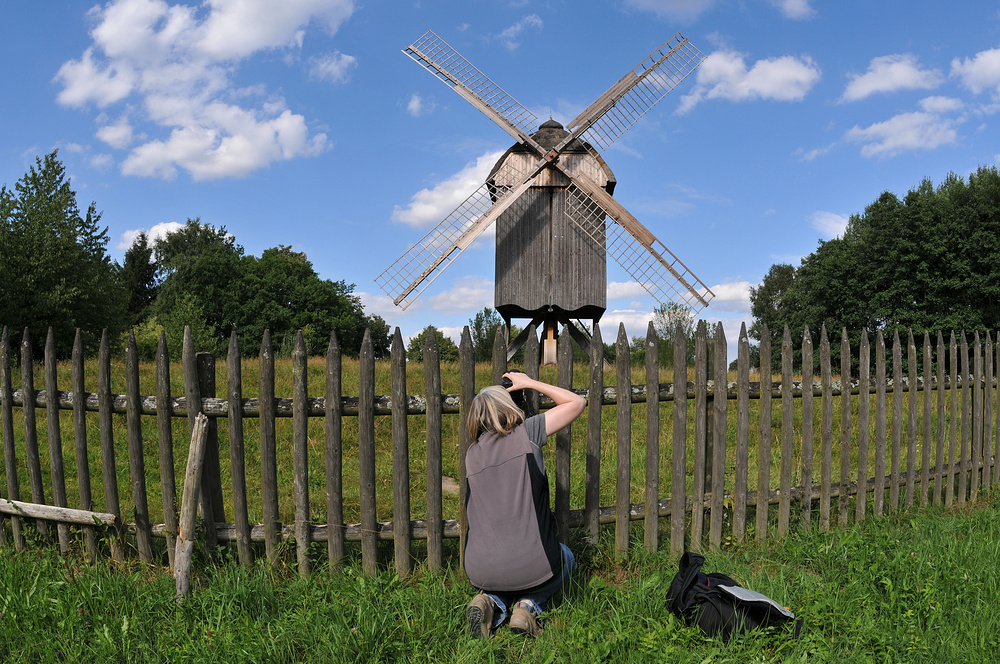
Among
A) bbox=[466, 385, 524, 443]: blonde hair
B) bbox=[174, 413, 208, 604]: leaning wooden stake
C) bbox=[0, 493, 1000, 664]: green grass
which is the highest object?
bbox=[466, 385, 524, 443]: blonde hair

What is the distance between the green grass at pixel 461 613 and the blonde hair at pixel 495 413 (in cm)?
106

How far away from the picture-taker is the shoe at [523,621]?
130 inches

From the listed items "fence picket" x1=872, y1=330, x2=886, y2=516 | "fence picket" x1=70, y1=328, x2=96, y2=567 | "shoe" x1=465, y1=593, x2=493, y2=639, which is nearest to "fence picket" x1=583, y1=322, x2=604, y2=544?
"shoe" x1=465, y1=593, x2=493, y2=639

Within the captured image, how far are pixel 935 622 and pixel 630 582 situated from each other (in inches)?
68.0

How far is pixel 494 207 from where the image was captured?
37.2ft

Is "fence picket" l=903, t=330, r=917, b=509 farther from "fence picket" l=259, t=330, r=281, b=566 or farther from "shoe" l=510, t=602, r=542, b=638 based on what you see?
"fence picket" l=259, t=330, r=281, b=566

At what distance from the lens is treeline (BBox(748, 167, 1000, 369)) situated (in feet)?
89.6

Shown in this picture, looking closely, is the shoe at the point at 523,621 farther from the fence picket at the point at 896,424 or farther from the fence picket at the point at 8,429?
the fence picket at the point at 896,424

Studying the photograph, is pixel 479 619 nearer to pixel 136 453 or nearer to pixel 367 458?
pixel 367 458

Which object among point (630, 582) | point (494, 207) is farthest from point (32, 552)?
point (494, 207)

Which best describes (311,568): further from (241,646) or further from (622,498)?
(622,498)

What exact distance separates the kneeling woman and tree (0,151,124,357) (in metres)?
23.6

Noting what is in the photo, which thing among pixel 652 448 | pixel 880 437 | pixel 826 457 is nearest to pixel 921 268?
pixel 880 437

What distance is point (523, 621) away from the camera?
3305mm
